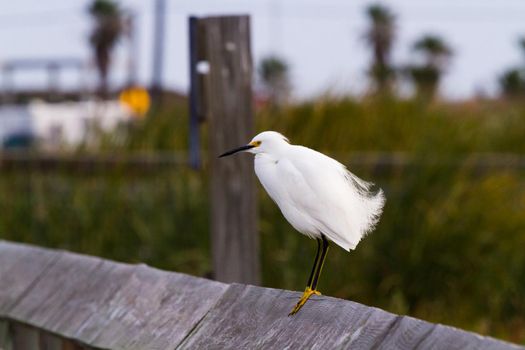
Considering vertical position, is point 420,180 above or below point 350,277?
above

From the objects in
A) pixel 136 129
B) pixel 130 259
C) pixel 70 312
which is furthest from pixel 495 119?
pixel 70 312

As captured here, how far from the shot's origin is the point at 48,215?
9.80 meters

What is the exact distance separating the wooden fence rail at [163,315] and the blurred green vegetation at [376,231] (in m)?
4.37

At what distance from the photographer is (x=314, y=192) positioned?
2.77 metres

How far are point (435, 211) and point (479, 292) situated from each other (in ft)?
2.56

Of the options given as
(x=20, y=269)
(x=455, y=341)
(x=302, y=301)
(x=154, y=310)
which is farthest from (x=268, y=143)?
(x=20, y=269)

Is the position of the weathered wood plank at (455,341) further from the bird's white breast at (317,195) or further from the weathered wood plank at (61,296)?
the weathered wood plank at (61,296)

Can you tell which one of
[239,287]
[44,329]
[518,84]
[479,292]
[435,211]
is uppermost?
[239,287]

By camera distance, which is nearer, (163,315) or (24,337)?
(163,315)

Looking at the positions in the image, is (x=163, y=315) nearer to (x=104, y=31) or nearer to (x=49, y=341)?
(x=49, y=341)

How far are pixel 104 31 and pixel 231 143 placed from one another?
83977mm

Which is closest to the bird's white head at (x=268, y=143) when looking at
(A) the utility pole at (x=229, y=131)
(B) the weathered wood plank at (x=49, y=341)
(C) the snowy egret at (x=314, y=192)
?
(C) the snowy egret at (x=314, y=192)

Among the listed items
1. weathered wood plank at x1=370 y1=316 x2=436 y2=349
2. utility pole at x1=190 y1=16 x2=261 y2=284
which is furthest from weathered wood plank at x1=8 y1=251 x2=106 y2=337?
utility pole at x1=190 y1=16 x2=261 y2=284

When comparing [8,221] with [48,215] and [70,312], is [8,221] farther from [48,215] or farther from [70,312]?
[70,312]
